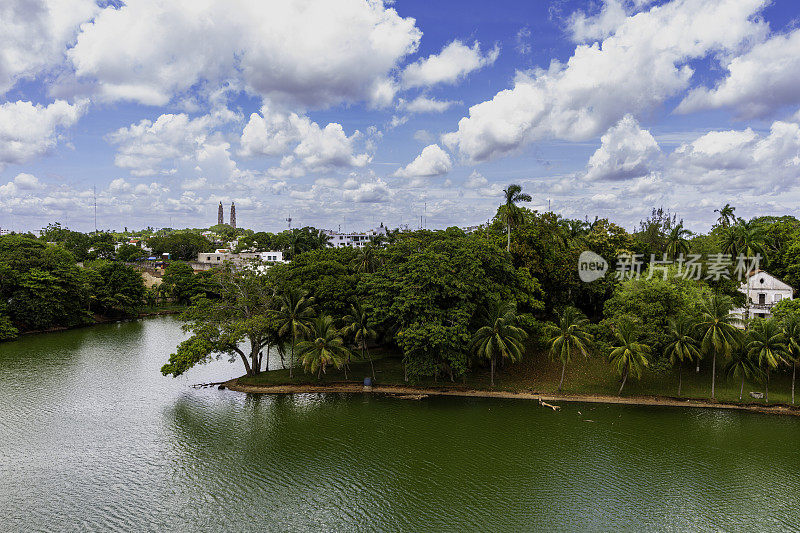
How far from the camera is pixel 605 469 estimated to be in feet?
73.4

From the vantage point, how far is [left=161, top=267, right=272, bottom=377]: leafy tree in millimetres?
31977

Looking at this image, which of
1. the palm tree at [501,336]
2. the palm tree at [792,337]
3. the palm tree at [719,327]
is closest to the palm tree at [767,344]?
the palm tree at [792,337]

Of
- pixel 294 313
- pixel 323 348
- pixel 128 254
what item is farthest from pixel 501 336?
pixel 128 254

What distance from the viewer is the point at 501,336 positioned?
3234cm

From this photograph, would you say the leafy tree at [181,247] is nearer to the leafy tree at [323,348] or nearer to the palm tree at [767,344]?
the leafy tree at [323,348]

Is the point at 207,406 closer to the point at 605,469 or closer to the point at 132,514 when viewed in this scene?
the point at 132,514

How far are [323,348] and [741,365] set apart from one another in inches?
1124

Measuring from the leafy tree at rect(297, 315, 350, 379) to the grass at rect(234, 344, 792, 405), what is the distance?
3.25 meters

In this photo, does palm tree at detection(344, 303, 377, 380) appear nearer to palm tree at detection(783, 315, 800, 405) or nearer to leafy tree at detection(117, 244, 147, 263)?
palm tree at detection(783, 315, 800, 405)

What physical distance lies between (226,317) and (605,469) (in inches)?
1049

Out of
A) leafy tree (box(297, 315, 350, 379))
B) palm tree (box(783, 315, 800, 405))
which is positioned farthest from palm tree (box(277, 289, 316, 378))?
palm tree (box(783, 315, 800, 405))

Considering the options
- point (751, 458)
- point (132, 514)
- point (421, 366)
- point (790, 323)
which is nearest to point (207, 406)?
point (132, 514)

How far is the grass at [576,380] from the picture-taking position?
107 ft

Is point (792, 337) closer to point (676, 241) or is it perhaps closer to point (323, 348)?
point (676, 241)
